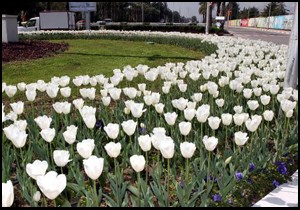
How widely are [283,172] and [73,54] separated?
1051 cm

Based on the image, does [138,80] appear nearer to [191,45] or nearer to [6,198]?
[6,198]

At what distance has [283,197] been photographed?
268 cm

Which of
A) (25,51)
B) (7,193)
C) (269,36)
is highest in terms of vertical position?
(269,36)

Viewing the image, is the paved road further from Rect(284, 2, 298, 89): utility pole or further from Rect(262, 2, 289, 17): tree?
Rect(262, 2, 289, 17): tree

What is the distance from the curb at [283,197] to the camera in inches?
100

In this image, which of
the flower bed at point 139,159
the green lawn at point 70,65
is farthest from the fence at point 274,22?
the flower bed at point 139,159

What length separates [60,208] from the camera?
226cm

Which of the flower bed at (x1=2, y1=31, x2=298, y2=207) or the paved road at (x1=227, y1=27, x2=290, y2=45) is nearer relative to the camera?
the flower bed at (x1=2, y1=31, x2=298, y2=207)

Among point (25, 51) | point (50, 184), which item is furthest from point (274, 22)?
point (50, 184)

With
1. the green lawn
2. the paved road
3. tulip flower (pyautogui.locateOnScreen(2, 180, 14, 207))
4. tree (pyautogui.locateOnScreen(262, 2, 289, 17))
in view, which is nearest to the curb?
tulip flower (pyautogui.locateOnScreen(2, 180, 14, 207))

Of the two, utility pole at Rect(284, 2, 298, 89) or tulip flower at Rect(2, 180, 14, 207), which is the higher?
utility pole at Rect(284, 2, 298, 89)

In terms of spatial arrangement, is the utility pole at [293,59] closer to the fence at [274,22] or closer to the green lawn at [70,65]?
the green lawn at [70,65]

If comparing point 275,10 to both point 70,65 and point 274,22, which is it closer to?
point 274,22

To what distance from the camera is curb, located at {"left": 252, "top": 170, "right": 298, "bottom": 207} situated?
2.54 meters
